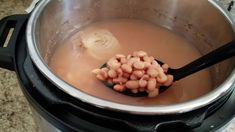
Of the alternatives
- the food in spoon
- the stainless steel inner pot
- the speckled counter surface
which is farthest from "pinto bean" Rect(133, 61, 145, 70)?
the speckled counter surface

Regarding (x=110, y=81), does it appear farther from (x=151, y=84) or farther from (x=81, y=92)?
(x=81, y=92)

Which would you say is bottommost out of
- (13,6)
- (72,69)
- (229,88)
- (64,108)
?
(13,6)

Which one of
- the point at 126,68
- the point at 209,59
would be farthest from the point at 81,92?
the point at 209,59

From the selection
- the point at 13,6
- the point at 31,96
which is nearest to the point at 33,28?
the point at 31,96

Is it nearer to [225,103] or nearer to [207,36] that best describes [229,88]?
[225,103]

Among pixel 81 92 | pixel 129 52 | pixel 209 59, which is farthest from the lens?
pixel 129 52

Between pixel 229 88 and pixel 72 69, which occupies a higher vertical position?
pixel 229 88

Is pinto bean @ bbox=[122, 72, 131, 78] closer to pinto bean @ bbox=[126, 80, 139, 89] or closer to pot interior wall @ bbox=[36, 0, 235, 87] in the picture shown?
pinto bean @ bbox=[126, 80, 139, 89]

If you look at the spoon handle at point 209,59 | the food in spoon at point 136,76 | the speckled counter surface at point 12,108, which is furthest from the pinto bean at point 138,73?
the speckled counter surface at point 12,108
